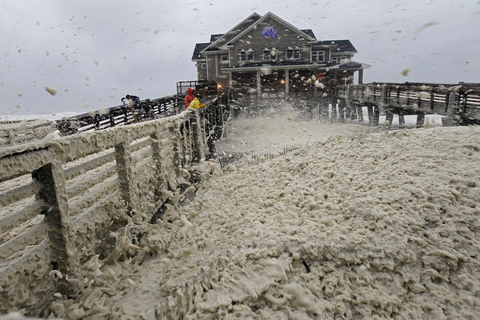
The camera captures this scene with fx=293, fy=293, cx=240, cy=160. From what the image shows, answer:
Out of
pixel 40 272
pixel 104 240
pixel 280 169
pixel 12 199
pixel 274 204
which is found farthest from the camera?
pixel 280 169

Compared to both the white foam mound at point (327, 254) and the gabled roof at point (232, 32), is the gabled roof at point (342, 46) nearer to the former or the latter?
the gabled roof at point (232, 32)

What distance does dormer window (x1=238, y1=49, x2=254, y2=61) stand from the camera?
29.9 meters

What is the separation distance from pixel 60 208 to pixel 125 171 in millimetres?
1217

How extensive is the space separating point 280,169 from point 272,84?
27063 millimetres

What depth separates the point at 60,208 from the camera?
2250mm

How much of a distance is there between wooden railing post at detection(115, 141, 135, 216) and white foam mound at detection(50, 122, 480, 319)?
0.44 m

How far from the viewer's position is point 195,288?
2.16 meters

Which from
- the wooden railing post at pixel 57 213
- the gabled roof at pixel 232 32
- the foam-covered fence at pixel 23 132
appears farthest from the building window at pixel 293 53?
the wooden railing post at pixel 57 213

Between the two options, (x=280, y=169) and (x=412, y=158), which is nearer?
(x=412, y=158)

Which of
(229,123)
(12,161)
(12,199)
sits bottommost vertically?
(229,123)

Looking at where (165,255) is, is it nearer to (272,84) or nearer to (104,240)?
(104,240)

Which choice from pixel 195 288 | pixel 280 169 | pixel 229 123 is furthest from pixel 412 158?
pixel 229 123

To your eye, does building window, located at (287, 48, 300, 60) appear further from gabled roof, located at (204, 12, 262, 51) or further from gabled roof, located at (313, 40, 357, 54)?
gabled roof, located at (313, 40, 357, 54)

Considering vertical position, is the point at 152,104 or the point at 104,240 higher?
the point at 152,104
